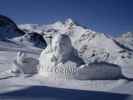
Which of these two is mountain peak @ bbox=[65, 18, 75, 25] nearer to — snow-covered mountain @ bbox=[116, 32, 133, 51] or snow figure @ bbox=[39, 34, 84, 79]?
snow-covered mountain @ bbox=[116, 32, 133, 51]

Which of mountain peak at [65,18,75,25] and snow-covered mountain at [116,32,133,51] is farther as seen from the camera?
mountain peak at [65,18,75,25]

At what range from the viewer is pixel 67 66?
8.03 meters

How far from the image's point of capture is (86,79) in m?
8.00

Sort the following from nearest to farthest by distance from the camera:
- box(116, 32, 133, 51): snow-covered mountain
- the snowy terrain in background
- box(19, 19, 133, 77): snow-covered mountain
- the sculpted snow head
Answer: the snowy terrain in background, the sculpted snow head, box(19, 19, 133, 77): snow-covered mountain, box(116, 32, 133, 51): snow-covered mountain

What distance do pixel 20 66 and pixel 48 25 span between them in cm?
3393

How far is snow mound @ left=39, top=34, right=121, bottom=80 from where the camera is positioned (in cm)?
795

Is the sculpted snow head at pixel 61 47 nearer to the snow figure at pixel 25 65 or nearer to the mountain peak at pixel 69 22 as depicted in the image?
the snow figure at pixel 25 65

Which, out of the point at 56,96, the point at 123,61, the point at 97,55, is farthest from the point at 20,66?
the point at 97,55

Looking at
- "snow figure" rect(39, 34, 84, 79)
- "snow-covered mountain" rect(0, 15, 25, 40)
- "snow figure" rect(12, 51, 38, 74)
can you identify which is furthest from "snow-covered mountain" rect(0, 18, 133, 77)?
"snow figure" rect(39, 34, 84, 79)

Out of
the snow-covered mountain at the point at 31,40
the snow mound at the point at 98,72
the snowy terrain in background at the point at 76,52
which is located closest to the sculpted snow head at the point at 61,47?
the snowy terrain in background at the point at 76,52

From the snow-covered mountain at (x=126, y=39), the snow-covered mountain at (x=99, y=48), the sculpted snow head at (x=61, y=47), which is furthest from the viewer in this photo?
the snow-covered mountain at (x=126, y=39)

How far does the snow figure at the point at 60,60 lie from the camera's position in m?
7.97

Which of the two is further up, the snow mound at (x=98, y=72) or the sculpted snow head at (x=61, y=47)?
the sculpted snow head at (x=61, y=47)

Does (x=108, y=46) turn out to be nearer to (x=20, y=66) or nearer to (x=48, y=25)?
(x=20, y=66)
